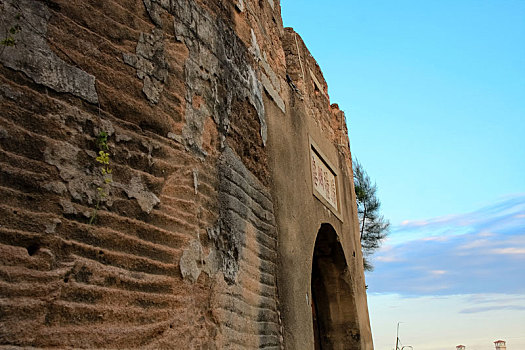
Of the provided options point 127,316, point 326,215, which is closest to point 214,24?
point 127,316

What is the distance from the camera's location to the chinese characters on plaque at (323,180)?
4.50 m

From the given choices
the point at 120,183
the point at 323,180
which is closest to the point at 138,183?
the point at 120,183

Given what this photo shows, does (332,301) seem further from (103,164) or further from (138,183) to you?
(103,164)

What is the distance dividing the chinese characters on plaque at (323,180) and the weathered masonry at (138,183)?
121 cm

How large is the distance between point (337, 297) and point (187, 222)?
11.4ft

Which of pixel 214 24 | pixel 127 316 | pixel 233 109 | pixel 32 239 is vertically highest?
pixel 214 24

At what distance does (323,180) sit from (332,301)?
4.54ft

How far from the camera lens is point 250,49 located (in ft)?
10.6

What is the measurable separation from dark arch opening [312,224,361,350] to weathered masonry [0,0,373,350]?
1.79 metres

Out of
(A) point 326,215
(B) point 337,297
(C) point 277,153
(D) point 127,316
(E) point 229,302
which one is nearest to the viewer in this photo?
(D) point 127,316

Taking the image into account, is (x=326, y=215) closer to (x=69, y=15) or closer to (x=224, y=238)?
(x=224, y=238)

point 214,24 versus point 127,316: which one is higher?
point 214,24

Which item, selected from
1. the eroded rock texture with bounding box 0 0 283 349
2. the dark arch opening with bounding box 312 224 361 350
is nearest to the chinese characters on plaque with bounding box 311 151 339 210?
the dark arch opening with bounding box 312 224 361 350

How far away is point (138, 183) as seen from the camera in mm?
1903
